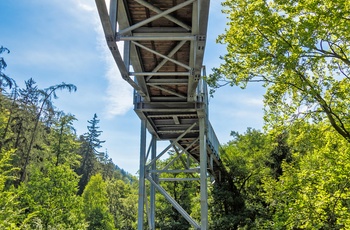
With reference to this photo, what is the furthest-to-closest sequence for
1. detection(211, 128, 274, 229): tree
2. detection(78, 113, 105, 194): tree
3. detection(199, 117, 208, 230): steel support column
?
detection(78, 113, 105, 194): tree → detection(211, 128, 274, 229): tree → detection(199, 117, 208, 230): steel support column

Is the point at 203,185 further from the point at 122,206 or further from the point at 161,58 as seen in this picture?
the point at 122,206

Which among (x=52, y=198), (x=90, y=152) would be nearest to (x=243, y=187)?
(x=52, y=198)

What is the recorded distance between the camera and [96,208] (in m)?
29.2

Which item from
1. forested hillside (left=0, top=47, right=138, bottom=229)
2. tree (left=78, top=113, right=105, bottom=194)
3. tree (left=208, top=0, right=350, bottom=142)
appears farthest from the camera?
tree (left=78, top=113, right=105, bottom=194)

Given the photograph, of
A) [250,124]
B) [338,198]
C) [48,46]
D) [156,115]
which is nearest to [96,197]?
[250,124]

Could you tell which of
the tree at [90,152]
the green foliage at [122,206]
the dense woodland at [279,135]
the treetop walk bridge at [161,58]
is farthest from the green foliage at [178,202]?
the tree at [90,152]

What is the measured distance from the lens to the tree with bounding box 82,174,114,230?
91.8 feet

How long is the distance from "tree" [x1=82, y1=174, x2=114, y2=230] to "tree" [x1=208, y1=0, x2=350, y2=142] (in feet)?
77.4

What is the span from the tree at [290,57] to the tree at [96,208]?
2359 centimetres

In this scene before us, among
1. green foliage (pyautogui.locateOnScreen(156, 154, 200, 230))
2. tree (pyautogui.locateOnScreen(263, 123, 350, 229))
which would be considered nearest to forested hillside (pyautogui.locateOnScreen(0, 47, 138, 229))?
green foliage (pyautogui.locateOnScreen(156, 154, 200, 230))

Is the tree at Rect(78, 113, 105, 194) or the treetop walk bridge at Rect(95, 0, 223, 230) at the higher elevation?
the tree at Rect(78, 113, 105, 194)

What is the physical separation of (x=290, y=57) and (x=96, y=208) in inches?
1062

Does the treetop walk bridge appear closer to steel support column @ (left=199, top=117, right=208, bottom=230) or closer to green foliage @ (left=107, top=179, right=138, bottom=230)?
steel support column @ (left=199, top=117, right=208, bottom=230)

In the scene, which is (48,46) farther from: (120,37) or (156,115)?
(120,37)
